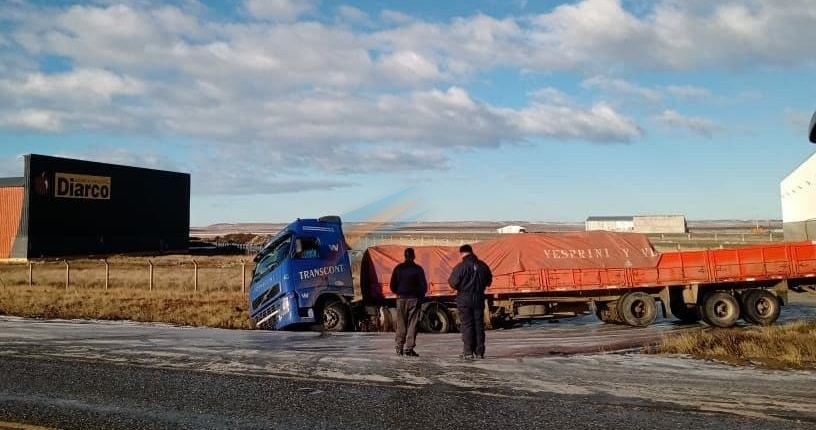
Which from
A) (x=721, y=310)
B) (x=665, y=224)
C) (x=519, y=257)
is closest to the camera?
(x=721, y=310)

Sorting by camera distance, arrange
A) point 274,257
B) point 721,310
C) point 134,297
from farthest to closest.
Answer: point 134,297, point 721,310, point 274,257

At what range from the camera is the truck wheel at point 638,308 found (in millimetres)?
16094

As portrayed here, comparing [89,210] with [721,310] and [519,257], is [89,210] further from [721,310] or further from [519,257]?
[721,310]

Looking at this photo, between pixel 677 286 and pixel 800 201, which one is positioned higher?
pixel 800 201

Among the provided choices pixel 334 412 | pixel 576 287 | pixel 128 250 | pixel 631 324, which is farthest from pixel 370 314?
pixel 128 250

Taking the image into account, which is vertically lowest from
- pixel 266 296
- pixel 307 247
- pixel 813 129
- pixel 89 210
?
pixel 266 296

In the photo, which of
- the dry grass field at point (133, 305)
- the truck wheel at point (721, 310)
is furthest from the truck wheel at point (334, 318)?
the truck wheel at point (721, 310)

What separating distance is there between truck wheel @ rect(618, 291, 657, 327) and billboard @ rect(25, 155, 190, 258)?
40850mm

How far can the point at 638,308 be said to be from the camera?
53.5 feet

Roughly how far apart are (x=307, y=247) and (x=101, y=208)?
39.7 m

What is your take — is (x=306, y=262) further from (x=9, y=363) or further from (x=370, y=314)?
(x=9, y=363)

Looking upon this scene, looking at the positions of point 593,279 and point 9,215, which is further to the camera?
point 9,215

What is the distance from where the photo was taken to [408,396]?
7.23m

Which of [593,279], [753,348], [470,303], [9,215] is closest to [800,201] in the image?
[593,279]
